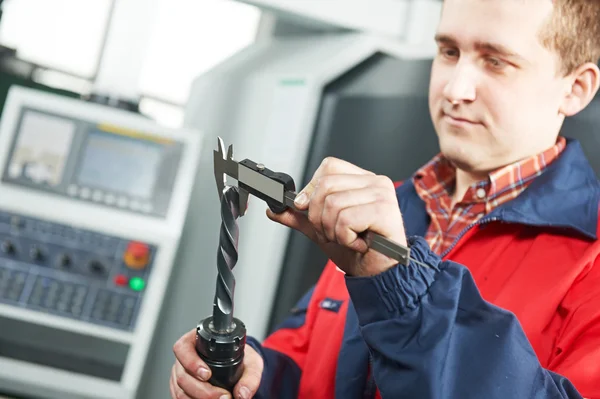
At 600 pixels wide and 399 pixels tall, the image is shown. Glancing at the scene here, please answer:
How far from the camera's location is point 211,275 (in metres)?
1.74

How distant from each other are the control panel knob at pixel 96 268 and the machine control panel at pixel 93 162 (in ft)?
0.50

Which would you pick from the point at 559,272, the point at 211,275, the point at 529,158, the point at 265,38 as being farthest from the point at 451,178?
the point at 265,38

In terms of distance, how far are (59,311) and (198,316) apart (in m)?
0.37

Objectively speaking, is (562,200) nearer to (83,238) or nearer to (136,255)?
(136,255)

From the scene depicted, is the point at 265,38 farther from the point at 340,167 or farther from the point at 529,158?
the point at 340,167

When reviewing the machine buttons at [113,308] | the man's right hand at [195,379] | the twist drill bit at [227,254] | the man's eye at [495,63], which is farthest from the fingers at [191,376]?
the machine buttons at [113,308]

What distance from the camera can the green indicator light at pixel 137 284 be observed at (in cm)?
158

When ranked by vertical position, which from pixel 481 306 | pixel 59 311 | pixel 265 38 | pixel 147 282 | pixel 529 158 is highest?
pixel 265 38

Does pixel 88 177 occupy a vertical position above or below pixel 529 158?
below

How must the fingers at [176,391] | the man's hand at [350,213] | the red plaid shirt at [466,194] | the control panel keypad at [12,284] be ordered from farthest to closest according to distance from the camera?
the control panel keypad at [12,284] < the red plaid shirt at [466,194] < the fingers at [176,391] < the man's hand at [350,213]

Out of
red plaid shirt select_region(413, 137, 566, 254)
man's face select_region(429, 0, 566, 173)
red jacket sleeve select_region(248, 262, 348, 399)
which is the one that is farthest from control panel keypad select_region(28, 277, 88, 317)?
man's face select_region(429, 0, 566, 173)

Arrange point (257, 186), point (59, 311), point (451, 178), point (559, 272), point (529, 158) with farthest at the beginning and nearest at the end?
point (59, 311), point (451, 178), point (529, 158), point (559, 272), point (257, 186)

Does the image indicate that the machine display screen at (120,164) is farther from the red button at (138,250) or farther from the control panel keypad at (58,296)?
the control panel keypad at (58,296)

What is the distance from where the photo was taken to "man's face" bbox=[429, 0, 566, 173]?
3.03 feet
